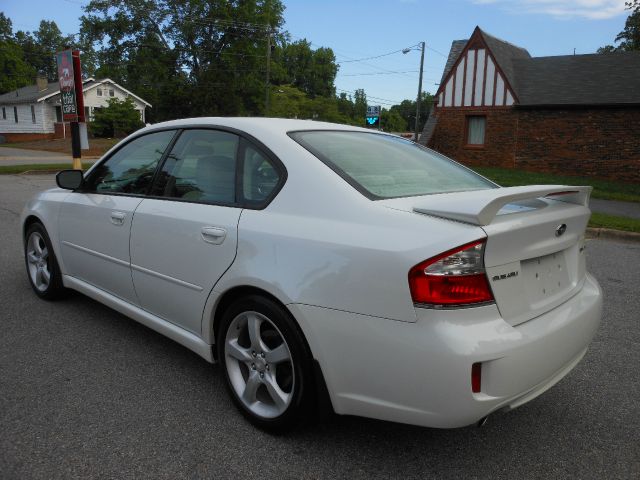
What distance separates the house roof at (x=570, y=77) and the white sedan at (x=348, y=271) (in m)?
20.5

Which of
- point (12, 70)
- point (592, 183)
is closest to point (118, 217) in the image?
point (592, 183)

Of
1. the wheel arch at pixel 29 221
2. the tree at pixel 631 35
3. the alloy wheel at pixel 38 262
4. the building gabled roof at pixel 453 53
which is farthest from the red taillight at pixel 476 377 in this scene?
the tree at pixel 631 35

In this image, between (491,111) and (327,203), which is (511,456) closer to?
(327,203)

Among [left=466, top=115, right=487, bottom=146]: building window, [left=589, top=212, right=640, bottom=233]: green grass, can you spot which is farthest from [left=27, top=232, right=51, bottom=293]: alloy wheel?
[left=466, top=115, right=487, bottom=146]: building window

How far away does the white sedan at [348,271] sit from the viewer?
197cm

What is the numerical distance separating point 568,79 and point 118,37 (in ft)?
126

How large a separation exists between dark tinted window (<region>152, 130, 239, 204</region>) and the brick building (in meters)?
20.7

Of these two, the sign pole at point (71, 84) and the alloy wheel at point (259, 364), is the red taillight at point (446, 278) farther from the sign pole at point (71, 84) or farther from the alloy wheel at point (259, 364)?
the sign pole at point (71, 84)

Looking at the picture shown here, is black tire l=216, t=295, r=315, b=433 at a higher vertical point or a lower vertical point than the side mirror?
lower

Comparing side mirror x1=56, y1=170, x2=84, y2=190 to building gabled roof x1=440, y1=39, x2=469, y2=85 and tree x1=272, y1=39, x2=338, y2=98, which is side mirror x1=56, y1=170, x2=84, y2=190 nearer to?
building gabled roof x1=440, y1=39, x2=469, y2=85

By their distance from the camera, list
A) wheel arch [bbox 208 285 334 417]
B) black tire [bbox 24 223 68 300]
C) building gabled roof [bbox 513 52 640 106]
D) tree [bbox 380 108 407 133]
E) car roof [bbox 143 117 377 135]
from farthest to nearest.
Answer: tree [bbox 380 108 407 133]
building gabled roof [bbox 513 52 640 106]
black tire [bbox 24 223 68 300]
car roof [bbox 143 117 377 135]
wheel arch [bbox 208 285 334 417]

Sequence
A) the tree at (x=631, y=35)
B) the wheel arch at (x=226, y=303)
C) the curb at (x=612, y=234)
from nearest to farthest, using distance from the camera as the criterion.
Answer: the wheel arch at (x=226, y=303), the curb at (x=612, y=234), the tree at (x=631, y=35)

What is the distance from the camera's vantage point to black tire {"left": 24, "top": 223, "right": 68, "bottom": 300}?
423 centimetres

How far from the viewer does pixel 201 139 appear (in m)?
3.09
